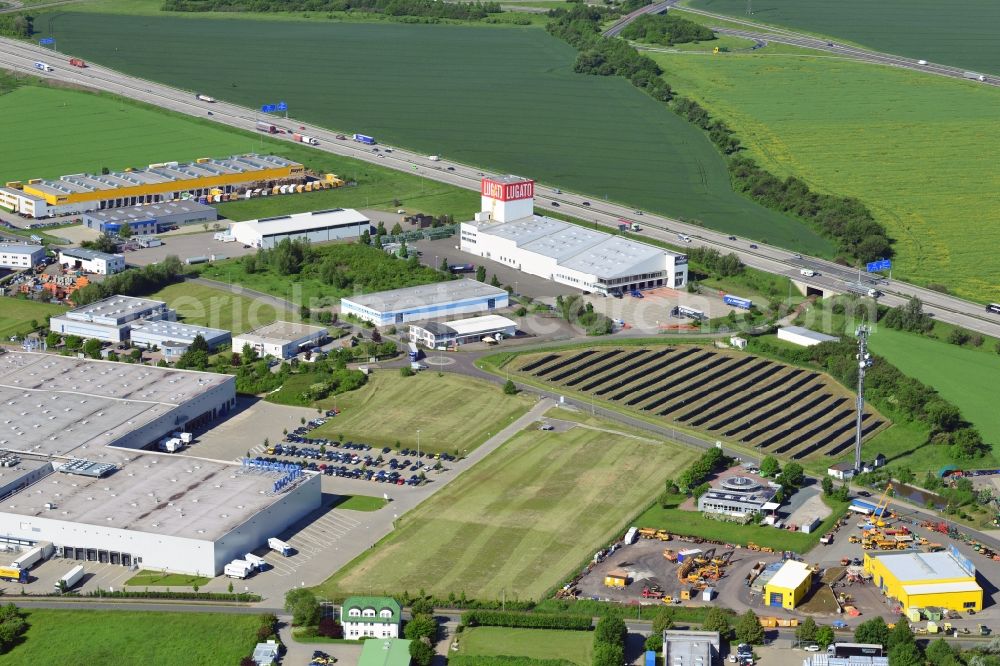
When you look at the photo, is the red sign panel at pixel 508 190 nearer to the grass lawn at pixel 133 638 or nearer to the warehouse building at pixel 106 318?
the warehouse building at pixel 106 318

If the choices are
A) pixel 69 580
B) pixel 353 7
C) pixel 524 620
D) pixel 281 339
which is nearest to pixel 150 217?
pixel 281 339

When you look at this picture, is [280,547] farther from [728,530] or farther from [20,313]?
[20,313]

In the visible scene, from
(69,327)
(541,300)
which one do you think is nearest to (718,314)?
(541,300)

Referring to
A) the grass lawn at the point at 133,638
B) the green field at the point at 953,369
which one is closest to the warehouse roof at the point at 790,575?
the grass lawn at the point at 133,638

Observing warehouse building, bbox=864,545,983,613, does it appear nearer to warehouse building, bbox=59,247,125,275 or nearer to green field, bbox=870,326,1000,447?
green field, bbox=870,326,1000,447

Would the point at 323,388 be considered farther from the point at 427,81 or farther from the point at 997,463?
the point at 427,81
